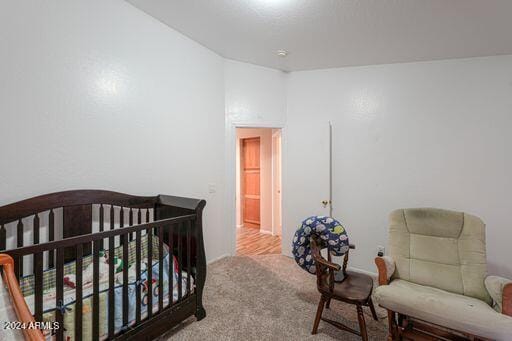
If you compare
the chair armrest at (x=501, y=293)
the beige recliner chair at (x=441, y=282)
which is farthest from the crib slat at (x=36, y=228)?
the chair armrest at (x=501, y=293)

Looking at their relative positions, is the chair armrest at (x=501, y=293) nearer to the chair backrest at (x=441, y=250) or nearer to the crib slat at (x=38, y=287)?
the chair backrest at (x=441, y=250)

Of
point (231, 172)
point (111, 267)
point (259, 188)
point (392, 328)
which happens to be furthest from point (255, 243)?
point (111, 267)

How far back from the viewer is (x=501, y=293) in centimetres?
171

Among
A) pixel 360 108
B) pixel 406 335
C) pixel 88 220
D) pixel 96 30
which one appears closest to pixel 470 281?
pixel 406 335

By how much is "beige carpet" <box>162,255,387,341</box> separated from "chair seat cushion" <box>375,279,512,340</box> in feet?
1.28

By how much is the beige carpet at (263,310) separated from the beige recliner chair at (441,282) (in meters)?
Result: 0.39

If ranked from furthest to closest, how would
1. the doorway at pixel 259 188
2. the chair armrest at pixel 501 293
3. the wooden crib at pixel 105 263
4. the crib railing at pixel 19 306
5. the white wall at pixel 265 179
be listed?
the white wall at pixel 265 179, the doorway at pixel 259 188, the chair armrest at pixel 501 293, the wooden crib at pixel 105 263, the crib railing at pixel 19 306

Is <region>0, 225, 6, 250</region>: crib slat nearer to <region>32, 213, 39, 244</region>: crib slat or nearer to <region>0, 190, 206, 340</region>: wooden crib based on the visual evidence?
<region>0, 190, 206, 340</region>: wooden crib

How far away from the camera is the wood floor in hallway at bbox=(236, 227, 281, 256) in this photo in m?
3.93

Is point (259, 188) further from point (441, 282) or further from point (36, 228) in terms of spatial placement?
point (36, 228)

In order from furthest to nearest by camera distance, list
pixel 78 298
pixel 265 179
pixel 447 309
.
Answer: pixel 265 179
pixel 447 309
pixel 78 298

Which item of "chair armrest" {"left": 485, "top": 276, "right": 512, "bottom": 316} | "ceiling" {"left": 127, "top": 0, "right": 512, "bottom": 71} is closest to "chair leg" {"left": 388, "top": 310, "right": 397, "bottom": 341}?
"chair armrest" {"left": 485, "top": 276, "right": 512, "bottom": 316}

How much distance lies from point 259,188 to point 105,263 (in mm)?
3615

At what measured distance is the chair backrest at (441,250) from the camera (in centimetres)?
200
